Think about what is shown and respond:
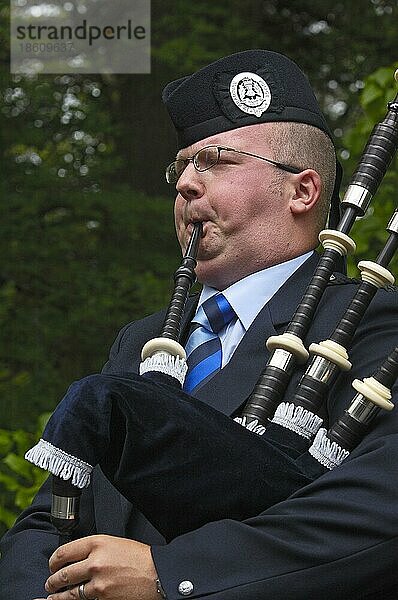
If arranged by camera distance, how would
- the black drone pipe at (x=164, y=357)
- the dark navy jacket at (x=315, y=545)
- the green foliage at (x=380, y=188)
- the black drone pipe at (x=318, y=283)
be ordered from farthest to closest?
the green foliage at (x=380, y=188) < the black drone pipe at (x=318, y=283) < the black drone pipe at (x=164, y=357) < the dark navy jacket at (x=315, y=545)

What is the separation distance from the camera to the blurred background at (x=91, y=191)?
6.77 m

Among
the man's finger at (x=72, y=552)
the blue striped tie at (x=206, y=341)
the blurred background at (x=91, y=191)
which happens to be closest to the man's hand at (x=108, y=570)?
the man's finger at (x=72, y=552)

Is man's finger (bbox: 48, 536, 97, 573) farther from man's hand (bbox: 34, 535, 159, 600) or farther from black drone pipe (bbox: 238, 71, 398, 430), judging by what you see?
black drone pipe (bbox: 238, 71, 398, 430)

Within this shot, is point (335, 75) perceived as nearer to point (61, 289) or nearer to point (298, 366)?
point (61, 289)

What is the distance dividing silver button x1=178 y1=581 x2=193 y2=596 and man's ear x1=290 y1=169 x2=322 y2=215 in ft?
3.33

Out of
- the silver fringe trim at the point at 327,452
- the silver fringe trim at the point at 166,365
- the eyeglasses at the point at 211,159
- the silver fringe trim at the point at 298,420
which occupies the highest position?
the eyeglasses at the point at 211,159

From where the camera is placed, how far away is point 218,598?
203 centimetres

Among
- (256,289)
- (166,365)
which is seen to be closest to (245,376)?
(166,365)

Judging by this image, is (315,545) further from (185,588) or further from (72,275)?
(72,275)

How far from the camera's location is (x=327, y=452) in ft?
7.16

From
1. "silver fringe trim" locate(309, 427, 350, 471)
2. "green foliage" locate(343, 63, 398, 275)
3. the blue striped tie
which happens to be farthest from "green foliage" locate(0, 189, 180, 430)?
"silver fringe trim" locate(309, 427, 350, 471)

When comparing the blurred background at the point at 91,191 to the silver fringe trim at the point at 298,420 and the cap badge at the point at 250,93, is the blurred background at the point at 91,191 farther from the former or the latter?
the silver fringe trim at the point at 298,420

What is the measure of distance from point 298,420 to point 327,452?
84mm

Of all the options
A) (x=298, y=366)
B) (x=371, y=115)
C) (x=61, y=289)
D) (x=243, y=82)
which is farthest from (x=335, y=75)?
(x=298, y=366)
